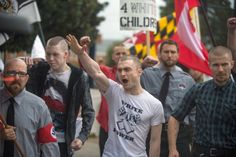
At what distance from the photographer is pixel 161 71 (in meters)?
6.21

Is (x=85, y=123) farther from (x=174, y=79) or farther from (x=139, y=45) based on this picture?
(x=139, y=45)

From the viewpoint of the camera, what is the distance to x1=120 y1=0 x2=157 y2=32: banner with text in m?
7.48

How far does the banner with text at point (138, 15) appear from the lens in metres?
7.48

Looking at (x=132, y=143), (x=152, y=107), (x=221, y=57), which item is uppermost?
A: (x=221, y=57)

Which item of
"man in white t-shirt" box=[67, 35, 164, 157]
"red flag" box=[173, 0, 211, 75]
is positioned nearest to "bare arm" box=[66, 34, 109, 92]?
"man in white t-shirt" box=[67, 35, 164, 157]

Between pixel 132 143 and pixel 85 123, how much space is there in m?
0.90

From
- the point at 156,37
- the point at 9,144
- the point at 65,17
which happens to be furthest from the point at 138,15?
the point at 65,17

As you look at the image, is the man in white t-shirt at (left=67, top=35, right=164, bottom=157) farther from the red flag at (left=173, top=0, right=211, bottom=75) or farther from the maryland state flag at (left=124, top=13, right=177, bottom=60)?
the maryland state flag at (left=124, top=13, right=177, bottom=60)

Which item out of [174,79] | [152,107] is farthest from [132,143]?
[174,79]

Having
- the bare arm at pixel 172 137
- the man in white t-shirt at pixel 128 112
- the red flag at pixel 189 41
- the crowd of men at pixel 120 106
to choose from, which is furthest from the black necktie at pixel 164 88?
the red flag at pixel 189 41

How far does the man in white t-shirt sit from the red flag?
141 inches

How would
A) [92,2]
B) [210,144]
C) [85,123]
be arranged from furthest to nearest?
[92,2] < [85,123] < [210,144]

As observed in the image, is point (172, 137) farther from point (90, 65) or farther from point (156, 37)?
point (156, 37)

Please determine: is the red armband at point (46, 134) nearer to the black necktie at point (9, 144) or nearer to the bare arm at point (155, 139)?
the black necktie at point (9, 144)
